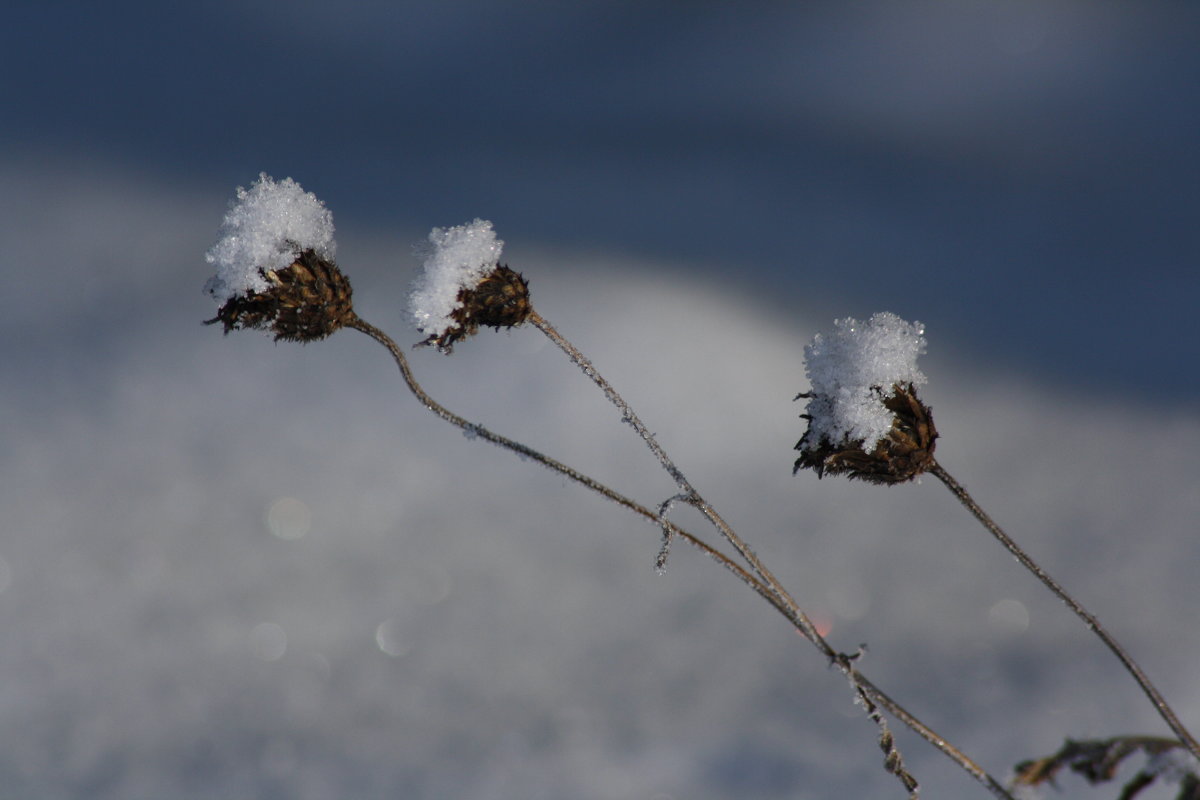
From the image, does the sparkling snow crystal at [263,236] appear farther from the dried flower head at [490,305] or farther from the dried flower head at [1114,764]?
the dried flower head at [1114,764]

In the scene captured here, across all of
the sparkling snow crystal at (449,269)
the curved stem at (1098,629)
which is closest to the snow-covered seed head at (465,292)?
the sparkling snow crystal at (449,269)

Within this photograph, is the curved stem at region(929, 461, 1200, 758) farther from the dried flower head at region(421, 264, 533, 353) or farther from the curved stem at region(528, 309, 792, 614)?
the dried flower head at region(421, 264, 533, 353)

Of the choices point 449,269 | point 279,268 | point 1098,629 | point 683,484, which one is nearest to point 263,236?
point 279,268

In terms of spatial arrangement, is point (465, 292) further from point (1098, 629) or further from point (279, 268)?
point (1098, 629)

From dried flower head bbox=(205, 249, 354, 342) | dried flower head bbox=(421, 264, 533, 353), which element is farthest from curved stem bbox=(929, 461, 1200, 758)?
dried flower head bbox=(205, 249, 354, 342)

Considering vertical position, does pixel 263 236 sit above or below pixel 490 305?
above

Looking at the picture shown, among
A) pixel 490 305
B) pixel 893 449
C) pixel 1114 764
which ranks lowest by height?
pixel 1114 764

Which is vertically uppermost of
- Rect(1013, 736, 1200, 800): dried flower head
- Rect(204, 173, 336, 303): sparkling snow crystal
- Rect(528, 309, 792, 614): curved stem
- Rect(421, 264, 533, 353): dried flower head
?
Rect(204, 173, 336, 303): sparkling snow crystal
